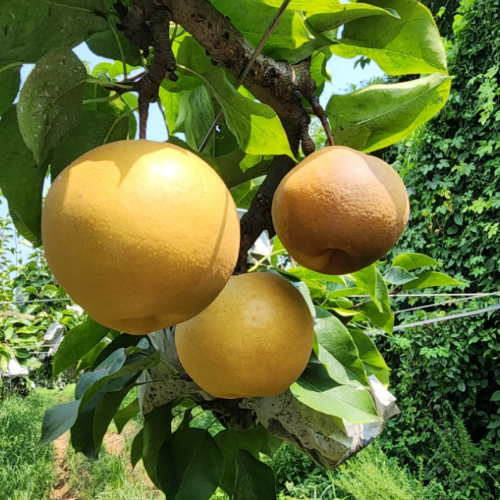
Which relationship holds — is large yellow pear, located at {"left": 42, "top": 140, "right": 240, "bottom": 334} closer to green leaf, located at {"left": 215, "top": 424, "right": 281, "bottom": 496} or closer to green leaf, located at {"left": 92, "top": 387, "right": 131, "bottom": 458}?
green leaf, located at {"left": 92, "top": 387, "right": 131, "bottom": 458}

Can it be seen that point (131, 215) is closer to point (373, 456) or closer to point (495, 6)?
point (373, 456)

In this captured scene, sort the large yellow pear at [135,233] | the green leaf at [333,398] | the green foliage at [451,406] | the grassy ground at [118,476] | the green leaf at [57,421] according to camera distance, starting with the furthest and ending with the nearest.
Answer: the green foliage at [451,406], the grassy ground at [118,476], the green leaf at [57,421], the green leaf at [333,398], the large yellow pear at [135,233]

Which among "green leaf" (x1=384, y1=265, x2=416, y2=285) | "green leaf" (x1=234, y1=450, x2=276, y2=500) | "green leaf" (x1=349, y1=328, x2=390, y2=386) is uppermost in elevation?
"green leaf" (x1=349, y1=328, x2=390, y2=386)

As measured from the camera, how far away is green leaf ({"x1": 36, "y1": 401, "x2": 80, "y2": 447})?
683mm

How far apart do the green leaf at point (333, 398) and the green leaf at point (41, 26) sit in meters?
0.43

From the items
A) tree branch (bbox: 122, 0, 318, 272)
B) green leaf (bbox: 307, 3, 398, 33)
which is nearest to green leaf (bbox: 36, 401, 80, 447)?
tree branch (bbox: 122, 0, 318, 272)

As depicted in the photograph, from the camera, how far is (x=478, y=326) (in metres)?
2.94

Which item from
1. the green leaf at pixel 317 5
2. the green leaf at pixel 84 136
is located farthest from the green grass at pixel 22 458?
the green leaf at pixel 317 5

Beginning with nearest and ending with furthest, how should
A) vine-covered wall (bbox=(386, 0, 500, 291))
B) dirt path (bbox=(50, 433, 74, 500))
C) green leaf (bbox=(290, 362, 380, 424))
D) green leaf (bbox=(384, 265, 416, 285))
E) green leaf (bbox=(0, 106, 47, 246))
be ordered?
green leaf (bbox=(0, 106, 47, 246)), green leaf (bbox=(290, 362, 380, 424)), green leaf (bbox=(384, 265, 416, 285)), vine-covered wall (bbox=(386, 0, 500, 291)), dirt path (bbox=(50, 433, 74, 500))

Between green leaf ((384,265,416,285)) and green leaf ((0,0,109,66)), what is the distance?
713mm

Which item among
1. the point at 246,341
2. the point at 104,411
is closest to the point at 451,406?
the point at 104,411

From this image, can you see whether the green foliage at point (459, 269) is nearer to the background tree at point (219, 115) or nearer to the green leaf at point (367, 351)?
the green leaf at point (367, 351)

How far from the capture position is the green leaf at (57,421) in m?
0.68

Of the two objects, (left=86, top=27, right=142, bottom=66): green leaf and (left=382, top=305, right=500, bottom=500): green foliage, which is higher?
(left=86, top=27, right=142, bottom=66): green leaf
